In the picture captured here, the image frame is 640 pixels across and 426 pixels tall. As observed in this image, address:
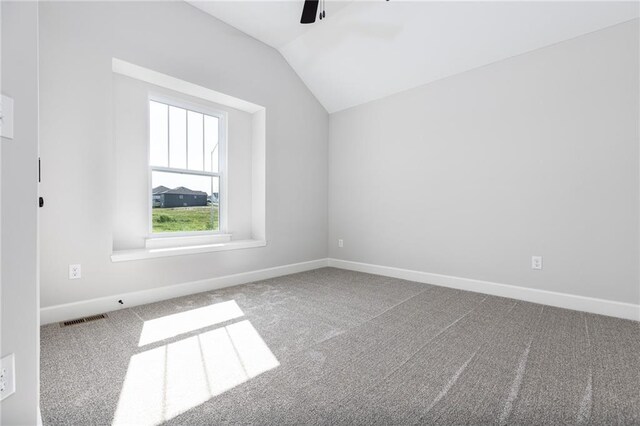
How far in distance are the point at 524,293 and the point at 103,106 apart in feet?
14.4

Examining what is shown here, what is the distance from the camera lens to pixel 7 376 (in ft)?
3.29

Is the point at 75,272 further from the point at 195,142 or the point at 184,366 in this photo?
the point at 195,142

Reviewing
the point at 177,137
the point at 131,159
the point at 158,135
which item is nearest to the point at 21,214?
the point at 131,159

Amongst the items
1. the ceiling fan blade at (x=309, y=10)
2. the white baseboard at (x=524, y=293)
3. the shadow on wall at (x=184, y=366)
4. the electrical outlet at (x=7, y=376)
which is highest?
the ceiling fan blade at (x=309, y=10)

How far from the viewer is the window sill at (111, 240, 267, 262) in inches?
107

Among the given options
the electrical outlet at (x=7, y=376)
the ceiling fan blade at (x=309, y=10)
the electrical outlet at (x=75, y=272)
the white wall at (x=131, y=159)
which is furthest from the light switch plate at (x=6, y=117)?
the ceiling fan blade at (x=309, y=10)

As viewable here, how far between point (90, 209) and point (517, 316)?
12.5 feet

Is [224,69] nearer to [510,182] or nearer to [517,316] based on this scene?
[510,182]

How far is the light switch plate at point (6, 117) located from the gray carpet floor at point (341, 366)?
1.18 m

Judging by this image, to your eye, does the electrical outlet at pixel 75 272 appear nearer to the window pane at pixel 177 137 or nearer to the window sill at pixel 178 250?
the window sill at pixel 178 250

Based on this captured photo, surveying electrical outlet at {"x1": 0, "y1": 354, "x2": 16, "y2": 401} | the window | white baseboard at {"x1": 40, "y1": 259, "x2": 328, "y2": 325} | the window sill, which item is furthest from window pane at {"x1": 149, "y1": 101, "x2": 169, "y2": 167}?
electrical outlet at {"x1": 0, "y1": 354, "x2": 16, "y2": 401}

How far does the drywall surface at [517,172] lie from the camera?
8.44 ft

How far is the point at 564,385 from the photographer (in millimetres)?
1544

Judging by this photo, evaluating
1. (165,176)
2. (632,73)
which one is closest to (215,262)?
(165,176)
